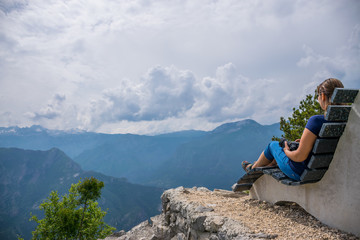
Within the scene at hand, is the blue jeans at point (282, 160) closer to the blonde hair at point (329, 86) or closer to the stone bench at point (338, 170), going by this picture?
the stone bench at point (338, 170)

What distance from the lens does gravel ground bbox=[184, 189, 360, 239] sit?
447 cm

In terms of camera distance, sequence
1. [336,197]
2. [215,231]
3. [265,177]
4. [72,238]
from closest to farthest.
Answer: [336,197] → [215,231] → [265,177] → [72,238]

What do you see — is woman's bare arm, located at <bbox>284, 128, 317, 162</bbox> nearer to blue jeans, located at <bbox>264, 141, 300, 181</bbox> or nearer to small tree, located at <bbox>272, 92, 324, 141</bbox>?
blue jeans, located at <bbox>264, 141, 300, 181</bbox>

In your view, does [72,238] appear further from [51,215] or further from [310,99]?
[310,99]

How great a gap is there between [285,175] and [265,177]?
138 cm

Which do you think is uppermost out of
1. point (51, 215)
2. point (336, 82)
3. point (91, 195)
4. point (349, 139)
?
point (336, 82)

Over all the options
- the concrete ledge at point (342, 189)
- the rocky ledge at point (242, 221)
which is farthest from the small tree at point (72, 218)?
the concrete ledge at point (342, 189)

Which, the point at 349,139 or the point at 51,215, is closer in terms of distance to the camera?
the point at 349,139

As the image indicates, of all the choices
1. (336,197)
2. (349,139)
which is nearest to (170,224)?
(336,197)

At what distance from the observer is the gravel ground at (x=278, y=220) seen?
447 cm

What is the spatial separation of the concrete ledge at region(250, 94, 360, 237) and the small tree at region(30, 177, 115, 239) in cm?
2940

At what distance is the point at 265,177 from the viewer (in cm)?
666

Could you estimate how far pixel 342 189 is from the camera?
431 centimetres

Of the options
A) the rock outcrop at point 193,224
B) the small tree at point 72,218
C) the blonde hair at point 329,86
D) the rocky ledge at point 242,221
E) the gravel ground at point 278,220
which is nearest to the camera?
the blonde hair at point 329,86
